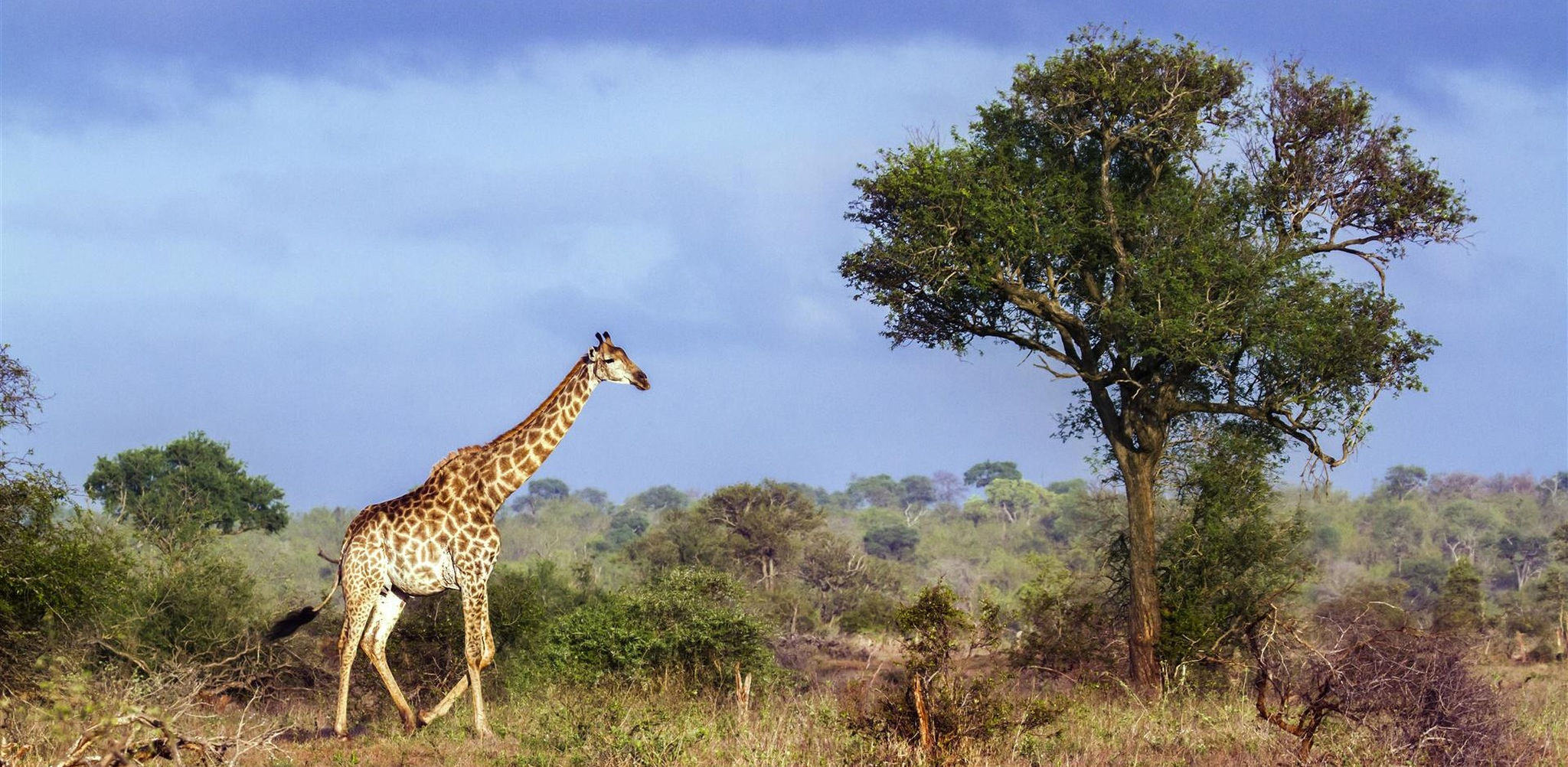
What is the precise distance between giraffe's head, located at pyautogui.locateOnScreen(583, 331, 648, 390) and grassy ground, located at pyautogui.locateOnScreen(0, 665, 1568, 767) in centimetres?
346

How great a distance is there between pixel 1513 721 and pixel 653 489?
11422cm

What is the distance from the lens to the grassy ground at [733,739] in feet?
40.8

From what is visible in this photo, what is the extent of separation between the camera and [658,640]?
19.8 m

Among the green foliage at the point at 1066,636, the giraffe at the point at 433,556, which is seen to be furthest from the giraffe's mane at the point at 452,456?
the green foliage at the point at 1066,636

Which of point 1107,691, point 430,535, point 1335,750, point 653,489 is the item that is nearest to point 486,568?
point 430,535

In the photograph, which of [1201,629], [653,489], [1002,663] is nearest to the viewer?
[1201,629]

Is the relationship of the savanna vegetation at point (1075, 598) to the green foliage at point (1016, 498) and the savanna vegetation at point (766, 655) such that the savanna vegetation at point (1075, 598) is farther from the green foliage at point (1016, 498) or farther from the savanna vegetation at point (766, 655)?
the green foliage at point (1016, 498)

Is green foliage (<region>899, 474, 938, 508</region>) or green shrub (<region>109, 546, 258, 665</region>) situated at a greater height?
green foliage (<region>899, 474, 938, 508</region>)

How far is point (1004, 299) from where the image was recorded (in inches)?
878

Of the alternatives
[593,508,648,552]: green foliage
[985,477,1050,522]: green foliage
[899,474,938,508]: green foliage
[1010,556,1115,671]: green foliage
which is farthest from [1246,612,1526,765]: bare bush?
[899,474,938,508]: green foliage

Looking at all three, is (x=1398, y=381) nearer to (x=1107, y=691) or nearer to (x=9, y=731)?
(x=1107, y=691)

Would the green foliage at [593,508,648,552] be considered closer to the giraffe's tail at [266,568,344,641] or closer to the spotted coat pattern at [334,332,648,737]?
the giraffe's tail at [266,568,344,641]

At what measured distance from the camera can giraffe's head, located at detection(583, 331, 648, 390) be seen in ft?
53.0

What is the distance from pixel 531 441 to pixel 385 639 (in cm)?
259
